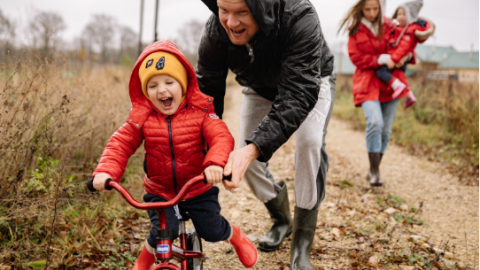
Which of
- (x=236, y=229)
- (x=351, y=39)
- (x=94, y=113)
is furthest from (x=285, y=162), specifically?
(x=236, y=229)

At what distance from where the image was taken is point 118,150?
219 cm

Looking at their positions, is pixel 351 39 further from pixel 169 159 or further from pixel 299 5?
pixel 169 159

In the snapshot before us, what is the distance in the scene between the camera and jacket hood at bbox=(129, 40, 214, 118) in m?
2.28

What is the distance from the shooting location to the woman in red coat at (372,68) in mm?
4906

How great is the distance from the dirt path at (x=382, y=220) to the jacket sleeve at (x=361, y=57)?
1.65 metres

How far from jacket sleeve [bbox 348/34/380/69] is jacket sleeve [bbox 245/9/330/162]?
2882 mm

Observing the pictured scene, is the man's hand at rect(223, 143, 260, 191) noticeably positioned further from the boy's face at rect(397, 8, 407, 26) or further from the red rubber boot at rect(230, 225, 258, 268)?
the boy's face at rect(397, 8, 407, 26)

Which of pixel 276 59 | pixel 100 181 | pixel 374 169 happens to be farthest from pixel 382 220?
pixel 100 181

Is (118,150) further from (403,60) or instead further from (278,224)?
(403,60)

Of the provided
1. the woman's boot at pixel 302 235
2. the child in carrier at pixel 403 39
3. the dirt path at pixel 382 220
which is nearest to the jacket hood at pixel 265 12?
the woman's boot at pixel 302 235

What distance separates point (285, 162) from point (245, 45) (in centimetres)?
438

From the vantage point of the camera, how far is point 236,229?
8.43ft

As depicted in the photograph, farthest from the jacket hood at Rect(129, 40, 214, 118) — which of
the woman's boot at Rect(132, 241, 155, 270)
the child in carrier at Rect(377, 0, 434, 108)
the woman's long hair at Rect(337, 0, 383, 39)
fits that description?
the child in carrier at Rect(377, 0, 434, 108)

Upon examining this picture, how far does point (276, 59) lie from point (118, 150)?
116 centimetres
